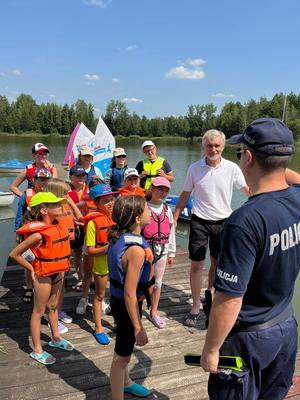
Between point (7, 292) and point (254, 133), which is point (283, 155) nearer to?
point (254, 133)

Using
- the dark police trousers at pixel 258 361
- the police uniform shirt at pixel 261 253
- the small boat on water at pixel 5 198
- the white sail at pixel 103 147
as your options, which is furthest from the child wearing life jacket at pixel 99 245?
the small boat on water at pixel 5 198

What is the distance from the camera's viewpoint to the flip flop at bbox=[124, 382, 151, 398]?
8.58 feet

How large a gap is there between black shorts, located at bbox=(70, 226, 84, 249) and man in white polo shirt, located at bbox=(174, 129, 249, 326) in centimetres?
127

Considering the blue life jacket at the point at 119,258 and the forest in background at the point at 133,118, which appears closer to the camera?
the blue life jacket at the point at 119,258

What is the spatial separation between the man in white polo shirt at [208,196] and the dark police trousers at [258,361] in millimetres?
2022

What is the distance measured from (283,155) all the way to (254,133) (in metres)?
0.15

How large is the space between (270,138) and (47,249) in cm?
208

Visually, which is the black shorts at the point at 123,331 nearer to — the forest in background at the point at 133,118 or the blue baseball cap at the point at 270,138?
the blue baseball cap at the point at 270,138

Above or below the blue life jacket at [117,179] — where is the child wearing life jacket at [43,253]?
below

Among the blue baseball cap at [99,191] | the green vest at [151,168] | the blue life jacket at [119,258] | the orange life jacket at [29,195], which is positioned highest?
the green vest at [151,168]

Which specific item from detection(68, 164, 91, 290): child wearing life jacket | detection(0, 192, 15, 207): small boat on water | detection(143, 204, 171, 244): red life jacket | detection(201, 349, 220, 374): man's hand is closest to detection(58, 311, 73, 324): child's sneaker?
detection(68, 164, 91, 290): child wearing life jacket

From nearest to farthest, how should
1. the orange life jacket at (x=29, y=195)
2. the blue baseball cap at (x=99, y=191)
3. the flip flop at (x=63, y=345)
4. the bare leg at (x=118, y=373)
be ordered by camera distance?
the bare leg at (x=118, y=373), the flip flop at (x=63, y=345), the blue baseball cap at (x=99, y=191), the orange life jacket at (x=29, y=195)

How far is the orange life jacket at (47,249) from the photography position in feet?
9.41

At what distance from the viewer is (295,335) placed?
5.42 feet
